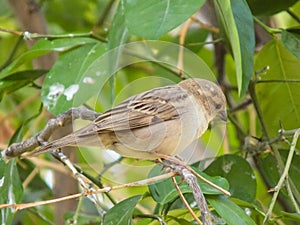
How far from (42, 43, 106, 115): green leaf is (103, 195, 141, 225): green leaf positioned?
22 centimetres

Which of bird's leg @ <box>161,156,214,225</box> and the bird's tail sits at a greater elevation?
the bird's tail

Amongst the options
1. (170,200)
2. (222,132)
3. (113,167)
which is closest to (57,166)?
(113,167)

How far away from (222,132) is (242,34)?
0.21 metres

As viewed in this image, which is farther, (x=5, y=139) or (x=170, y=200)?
(x=5, y=139)

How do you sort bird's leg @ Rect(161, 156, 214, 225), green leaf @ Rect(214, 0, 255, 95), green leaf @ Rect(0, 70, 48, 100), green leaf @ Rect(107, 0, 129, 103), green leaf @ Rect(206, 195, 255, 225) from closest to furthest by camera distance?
bird's leg @ Rect(161, 156, 214, 225) → green leaf @ Rect(206, 195, 255, 225) → green leaf @ Rect(214, 0, 255, 95) → green leaf @ Rect(107, 0, 129, 103) → green leaf @ Rect(0, 70, 48, 100)

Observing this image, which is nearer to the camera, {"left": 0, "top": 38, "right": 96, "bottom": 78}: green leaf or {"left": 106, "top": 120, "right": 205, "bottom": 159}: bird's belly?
{"left": 106, "top": 120, "right": 205, "bottom": 159}: bird's belly

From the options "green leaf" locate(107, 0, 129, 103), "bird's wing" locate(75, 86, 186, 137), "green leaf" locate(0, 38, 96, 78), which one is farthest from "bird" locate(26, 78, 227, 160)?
"green leaf" locate(0, 38, 96, 78)

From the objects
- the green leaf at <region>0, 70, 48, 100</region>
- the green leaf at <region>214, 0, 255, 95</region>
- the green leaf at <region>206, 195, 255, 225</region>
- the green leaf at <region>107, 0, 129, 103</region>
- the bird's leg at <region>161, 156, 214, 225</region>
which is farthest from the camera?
the green leaf at <region>0, 70, 48, 100</region>

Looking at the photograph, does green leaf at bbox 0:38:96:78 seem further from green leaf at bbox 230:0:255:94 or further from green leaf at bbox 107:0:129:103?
green leaf at bbox 230:0:255:94

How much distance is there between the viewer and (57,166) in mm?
1559

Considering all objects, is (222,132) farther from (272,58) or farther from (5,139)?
(5,139)

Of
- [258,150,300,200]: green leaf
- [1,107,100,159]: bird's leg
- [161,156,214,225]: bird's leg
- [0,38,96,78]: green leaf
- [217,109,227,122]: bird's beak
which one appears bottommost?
[258,150,300,200]: green leaf

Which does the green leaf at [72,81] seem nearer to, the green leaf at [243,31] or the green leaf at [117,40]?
the green leaf at [117,40]

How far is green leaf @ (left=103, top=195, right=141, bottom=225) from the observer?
993 millimetres
